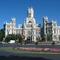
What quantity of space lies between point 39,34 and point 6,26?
34079mm

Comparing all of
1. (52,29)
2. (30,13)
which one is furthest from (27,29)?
(52,29)

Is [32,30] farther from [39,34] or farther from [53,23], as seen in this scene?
[53,23]

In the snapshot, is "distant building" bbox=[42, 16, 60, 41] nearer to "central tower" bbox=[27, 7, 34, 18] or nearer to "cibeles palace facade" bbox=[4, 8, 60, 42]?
"cibeles palace facade" bbox=[4, 8, 60, 42]

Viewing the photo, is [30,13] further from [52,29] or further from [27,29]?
[52,29]

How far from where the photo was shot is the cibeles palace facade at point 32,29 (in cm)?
17543

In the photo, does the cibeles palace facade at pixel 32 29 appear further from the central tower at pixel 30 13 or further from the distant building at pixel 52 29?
the central tower at pixel 30 13

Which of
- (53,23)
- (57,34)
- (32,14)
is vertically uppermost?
(32,14)

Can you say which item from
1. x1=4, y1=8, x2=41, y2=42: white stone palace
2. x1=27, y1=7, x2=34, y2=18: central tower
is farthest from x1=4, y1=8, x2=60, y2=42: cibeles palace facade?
x1=27, y1=7, x2=34, y2=18: central tower

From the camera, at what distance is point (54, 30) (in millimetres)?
175250

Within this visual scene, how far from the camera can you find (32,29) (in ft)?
601

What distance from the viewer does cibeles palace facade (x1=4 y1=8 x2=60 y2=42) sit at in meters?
175

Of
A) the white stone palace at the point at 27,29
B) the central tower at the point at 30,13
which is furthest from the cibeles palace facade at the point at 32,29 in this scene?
the central tower at the point at 30,13

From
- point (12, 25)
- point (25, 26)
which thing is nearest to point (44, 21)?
point (25, 26)

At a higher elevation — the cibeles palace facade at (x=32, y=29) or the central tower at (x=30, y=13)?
the central tower at (x=30, y=13)
